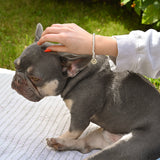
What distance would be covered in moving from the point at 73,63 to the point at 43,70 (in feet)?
0.75

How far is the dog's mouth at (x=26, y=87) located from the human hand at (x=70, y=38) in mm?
342

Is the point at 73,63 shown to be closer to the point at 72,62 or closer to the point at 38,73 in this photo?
the point at 72,62

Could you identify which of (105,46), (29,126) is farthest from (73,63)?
(29,126)

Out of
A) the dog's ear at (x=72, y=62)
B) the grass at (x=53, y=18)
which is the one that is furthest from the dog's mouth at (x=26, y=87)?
the grass at (x=53, y=18)

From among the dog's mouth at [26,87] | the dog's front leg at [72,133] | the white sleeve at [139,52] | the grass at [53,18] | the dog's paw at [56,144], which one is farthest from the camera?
the grass at [53,18]

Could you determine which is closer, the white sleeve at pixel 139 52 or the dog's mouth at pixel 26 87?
the white sleeve at pixel 139 52

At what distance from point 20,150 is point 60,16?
3.79m

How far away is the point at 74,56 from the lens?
2074 mm

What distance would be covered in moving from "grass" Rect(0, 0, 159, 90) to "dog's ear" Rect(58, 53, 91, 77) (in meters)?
2.20

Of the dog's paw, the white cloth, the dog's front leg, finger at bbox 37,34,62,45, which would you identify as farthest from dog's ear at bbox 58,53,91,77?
the white cloth

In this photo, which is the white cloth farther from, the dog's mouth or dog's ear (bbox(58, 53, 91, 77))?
dog's ear (bbox(58, 53, 91, 77))

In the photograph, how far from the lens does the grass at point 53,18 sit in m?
4.81

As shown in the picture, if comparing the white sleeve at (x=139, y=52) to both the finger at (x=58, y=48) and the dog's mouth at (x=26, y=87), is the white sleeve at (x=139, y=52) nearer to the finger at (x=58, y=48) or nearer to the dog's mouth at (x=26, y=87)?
the finger at (x=58, y=48)

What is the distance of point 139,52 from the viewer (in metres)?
2.06
